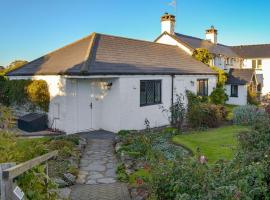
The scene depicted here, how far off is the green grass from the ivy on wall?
25.7 feet

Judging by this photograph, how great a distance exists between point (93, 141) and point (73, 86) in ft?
11.4

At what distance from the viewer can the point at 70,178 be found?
7.98 m

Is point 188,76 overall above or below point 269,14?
below

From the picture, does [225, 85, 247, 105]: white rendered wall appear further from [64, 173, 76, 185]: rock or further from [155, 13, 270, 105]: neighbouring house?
[64, 173, 76, 185]: rock

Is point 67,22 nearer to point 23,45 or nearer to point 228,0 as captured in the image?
point 23,45

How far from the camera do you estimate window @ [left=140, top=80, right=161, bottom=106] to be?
17.4 m

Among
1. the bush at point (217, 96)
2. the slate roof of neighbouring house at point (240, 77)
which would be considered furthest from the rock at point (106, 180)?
the slate roof of neighbouring house at point (240, 77)

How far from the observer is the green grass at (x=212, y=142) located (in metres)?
11.2

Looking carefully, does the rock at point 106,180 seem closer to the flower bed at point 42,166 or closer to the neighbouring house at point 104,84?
the flower bed at point 42,166

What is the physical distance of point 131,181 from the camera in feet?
26.6

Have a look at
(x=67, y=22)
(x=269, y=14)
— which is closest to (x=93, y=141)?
(x=67, y=22)

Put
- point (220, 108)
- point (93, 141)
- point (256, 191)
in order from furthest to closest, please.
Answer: point (220, 108)
point (93, 141)
point (256, 191)

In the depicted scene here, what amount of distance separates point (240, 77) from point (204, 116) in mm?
18281

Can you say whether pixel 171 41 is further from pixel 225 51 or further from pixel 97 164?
pixel 97 164
